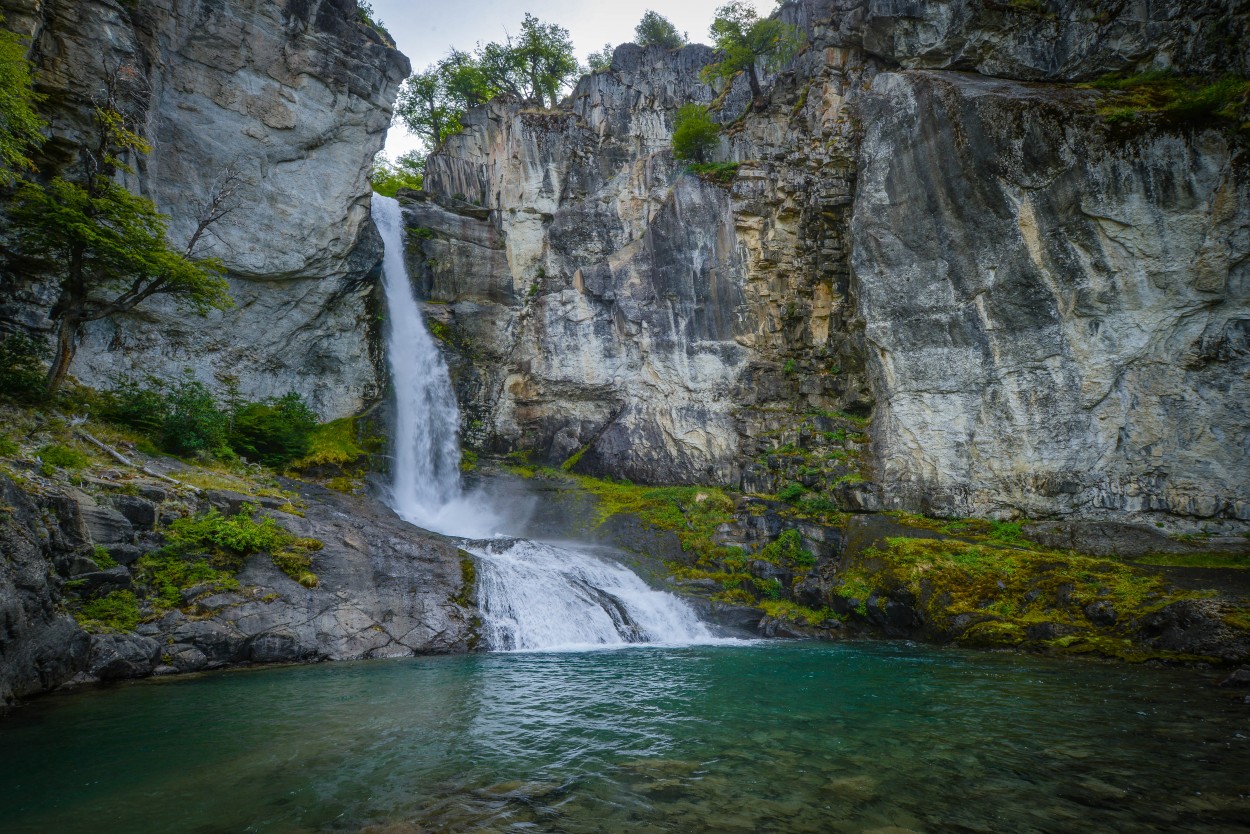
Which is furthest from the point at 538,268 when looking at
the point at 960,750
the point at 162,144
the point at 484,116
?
the point at 960,750

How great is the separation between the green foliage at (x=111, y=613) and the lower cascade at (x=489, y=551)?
589 cm

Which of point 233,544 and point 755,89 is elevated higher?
point 755,89

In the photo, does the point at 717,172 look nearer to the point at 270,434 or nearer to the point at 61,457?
the point at 270,434

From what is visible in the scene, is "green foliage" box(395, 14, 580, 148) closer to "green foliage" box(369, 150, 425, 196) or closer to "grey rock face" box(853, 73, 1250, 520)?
"green foliage" box(369, 150, 425, 196)

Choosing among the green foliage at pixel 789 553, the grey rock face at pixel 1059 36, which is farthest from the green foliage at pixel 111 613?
the grey rock face at pixel 1059 36

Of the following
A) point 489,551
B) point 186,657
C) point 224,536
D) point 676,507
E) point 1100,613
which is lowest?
point 186,657

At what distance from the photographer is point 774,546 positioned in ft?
54.6

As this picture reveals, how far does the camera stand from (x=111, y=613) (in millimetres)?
8938

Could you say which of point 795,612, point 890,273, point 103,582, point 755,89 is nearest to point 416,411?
point 103,582

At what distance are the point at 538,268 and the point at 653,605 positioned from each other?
15.7m

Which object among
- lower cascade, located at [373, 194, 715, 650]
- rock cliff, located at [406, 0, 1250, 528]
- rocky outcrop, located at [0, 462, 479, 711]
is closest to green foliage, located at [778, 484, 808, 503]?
rock cliff, located at [406, 0, 1250, 528]

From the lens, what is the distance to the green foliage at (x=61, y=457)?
387 inches

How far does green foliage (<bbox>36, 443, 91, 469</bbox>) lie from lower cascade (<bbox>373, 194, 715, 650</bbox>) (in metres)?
7.57

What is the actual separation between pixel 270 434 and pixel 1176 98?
984 inches
